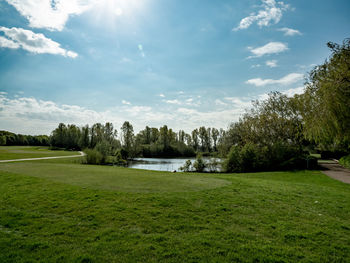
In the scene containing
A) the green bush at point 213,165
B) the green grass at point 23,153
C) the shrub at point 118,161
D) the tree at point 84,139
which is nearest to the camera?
the green bush at point 213,165

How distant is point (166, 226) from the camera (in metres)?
5.24

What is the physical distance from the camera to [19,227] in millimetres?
5055

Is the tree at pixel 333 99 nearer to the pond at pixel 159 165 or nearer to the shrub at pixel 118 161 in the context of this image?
the pond at pixel 159 165

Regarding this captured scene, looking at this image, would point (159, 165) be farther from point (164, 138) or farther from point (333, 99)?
point (164, 138)

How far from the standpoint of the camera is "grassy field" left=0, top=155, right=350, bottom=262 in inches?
158

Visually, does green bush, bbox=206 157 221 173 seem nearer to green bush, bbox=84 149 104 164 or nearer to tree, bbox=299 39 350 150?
tree, bbox=299 39 350 150

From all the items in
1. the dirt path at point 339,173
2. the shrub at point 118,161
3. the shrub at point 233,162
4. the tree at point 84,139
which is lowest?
the shrub at point 118,161

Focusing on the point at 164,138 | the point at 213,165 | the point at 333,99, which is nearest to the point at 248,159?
the point at 213,165

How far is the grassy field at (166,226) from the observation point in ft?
13.2

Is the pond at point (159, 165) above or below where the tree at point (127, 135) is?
below

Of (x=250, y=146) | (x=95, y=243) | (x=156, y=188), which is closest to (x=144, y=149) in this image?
(x=250, y=146)

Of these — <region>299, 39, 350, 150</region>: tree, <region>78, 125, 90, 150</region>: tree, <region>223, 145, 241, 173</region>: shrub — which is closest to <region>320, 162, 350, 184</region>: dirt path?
<region>299, 39, 350, 150</region>: tree

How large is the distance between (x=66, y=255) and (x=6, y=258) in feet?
3.45

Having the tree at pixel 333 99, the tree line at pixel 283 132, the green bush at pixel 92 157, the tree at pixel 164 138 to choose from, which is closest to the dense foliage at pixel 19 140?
the tree line at pixel 283 132
